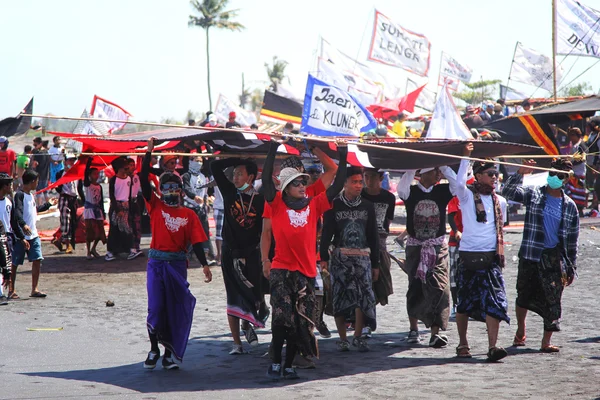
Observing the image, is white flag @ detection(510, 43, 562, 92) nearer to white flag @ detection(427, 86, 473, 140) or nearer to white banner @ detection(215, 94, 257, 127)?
white banner @ detection(215, 94, 257, 127)

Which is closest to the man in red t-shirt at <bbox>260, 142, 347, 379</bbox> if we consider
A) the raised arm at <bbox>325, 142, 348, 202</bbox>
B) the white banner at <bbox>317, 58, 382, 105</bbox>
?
the raised arm at <bbox>325, 142, 348, 202</bbox>

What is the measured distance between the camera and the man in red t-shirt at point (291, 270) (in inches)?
270

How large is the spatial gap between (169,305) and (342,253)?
181cm

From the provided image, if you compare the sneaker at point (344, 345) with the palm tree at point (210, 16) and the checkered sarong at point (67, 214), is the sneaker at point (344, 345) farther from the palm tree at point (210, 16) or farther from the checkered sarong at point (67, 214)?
the palm tree at point (210, 16)

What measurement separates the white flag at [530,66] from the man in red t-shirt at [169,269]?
82.1ft

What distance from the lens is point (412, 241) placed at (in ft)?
27.7

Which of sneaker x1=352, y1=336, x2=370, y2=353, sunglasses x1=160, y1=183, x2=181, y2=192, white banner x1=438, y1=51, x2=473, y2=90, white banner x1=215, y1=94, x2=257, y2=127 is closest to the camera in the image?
sunglasses x1=160, y1=183, x2=181, y2=192

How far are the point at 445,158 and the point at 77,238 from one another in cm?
969

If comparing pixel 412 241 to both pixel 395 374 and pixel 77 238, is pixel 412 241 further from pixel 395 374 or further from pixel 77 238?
pixel 77 238

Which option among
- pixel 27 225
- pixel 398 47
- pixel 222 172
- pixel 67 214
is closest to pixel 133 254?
pixel 67 214

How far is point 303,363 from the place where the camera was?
727cm

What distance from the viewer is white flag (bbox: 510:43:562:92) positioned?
3061 centimetres

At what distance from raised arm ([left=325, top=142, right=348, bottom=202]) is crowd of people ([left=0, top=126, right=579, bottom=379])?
1cm

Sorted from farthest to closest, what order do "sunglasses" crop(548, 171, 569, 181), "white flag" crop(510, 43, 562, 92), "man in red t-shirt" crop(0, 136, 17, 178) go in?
"white flag" crop(510, 43, 562, 92)
"man in red t-shirt" crop(0, 136, 17, 178)
"sunglasses" crop(548, 171, 569, 181)
